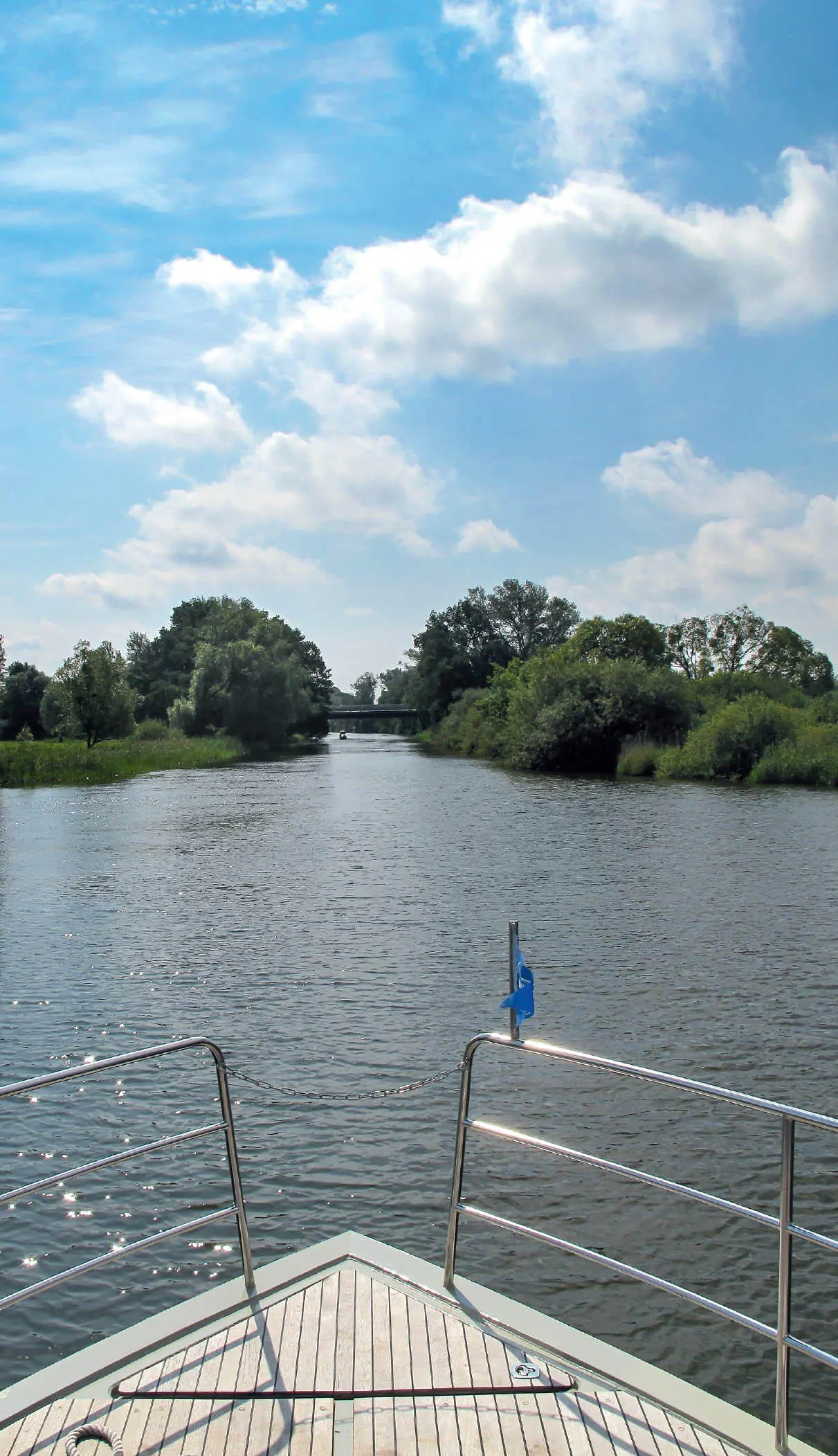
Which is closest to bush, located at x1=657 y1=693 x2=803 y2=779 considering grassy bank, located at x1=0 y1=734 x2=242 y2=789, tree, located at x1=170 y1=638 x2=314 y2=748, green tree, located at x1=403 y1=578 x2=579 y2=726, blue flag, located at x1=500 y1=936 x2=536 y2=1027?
grassy bank, located at x1=0 y1=734 x2=242 y2=789

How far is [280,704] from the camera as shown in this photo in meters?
83.7

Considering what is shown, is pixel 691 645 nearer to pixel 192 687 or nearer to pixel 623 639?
pixel 623 639

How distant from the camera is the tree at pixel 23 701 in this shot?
9906 centimetres

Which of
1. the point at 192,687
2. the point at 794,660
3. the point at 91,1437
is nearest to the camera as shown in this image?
the point at 91,1437

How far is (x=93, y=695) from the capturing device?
5828 centimetres

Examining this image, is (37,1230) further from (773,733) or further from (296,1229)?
(773,733)

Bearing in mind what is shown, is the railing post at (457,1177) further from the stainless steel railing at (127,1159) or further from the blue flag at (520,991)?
the stainless steel railing at (127,1159)

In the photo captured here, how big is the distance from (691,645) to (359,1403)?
10360 cm

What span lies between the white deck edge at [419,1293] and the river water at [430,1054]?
1.66 metres

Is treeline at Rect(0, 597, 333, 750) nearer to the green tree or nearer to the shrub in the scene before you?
the green tree

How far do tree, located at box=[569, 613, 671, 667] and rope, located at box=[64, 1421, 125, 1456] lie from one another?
7540 centimetres

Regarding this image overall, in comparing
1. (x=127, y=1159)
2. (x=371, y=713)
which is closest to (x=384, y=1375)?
(x=127, y=1159)

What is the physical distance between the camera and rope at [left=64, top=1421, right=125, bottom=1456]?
3748 mm

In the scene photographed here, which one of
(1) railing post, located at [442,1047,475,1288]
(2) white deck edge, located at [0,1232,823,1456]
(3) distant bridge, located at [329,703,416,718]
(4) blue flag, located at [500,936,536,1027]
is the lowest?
(2) white deck edge, located at [0,1232,823,1456]
